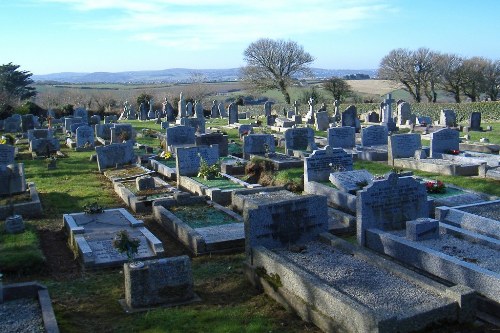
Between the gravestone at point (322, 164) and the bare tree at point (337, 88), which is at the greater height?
the bare tree at point (337, 88)

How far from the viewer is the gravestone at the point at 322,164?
15672mm

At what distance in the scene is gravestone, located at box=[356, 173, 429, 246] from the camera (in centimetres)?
1052

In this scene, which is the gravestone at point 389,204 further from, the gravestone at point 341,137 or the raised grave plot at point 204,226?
the gravestone at point 341,137

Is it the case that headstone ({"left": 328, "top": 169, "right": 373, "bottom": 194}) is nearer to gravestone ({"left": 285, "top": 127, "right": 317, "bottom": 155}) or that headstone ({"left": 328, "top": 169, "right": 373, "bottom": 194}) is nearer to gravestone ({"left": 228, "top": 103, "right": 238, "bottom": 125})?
gravestone ({"left": 285, "top": 127, "right": 317, "bottom": 155})

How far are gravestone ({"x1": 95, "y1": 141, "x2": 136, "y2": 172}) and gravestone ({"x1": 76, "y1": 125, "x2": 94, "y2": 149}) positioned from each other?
6.75 metres

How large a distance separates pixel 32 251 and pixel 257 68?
54.8 meters

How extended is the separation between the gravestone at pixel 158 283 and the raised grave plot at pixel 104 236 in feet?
7.00

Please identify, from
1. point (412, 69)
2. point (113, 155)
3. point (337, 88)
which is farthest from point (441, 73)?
point (113, 155)

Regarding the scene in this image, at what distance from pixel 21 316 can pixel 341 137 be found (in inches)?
689

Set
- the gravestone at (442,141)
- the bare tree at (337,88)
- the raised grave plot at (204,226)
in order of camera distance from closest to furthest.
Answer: the raised grave plot at (204,226) < the gravestone at (442,141) < the bare tree at (337,88)

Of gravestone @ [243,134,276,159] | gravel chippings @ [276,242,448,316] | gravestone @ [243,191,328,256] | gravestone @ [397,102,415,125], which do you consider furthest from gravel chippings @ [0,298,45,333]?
gravestone @ [397,102,415,125]

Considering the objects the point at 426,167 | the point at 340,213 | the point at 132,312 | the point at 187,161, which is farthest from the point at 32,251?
the point at 426,167

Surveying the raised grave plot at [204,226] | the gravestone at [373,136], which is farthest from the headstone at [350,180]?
the gravestone at [373,136]

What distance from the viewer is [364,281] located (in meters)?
8.15
